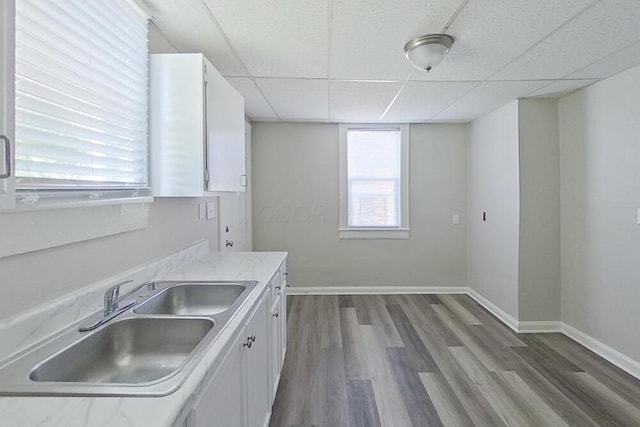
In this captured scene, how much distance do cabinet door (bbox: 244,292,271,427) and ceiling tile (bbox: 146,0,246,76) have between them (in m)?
1.58

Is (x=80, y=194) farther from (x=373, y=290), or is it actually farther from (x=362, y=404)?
(x=373, y=290)

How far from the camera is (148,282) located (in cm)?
172

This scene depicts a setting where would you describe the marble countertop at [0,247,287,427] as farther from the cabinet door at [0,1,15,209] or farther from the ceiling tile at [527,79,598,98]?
the ceiling tile at [527,79,598,98]

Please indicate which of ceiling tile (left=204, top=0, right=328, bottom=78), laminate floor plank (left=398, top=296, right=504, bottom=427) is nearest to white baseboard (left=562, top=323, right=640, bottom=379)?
laminate floor plank (left=398, top=296, right=504, bottom=427)

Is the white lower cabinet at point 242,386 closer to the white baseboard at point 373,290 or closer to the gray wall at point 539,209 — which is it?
the white baseboard at point 373,290

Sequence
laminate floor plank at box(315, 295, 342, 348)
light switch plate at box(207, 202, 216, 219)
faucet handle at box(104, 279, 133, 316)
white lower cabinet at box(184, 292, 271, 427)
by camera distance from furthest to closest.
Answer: laminate floor plank at box(315, 295, 342, 348) < light switch plate at box(207, 202, 216, 219) < faucet handle at box(104, 279, 133, 316) < white lower cabinet at box(184, 292, 271, 427)

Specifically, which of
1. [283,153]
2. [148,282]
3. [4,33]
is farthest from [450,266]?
[4,33]

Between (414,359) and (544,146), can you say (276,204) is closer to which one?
(414,359)

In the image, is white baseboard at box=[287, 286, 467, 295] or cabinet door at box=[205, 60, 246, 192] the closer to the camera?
cabinet door at box=[205, 60, 246, 192]

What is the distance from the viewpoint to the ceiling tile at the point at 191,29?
171 centimetres

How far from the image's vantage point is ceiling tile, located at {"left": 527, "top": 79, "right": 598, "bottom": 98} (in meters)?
2.79

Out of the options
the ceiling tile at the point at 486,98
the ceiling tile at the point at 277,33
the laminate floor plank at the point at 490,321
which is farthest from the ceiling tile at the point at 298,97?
the laminate floor plank at the point at 490,321

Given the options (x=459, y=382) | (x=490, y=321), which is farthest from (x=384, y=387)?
(x=490, y=321)

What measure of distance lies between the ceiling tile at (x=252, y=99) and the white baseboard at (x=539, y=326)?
3470 mm
